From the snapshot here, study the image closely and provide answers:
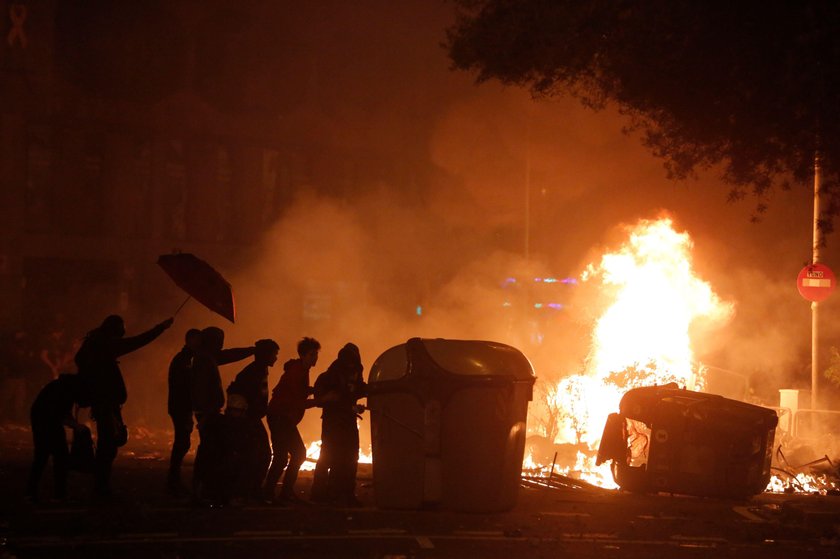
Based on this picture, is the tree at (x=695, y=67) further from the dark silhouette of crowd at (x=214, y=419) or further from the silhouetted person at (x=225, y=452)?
the silhouetted person at (x=225, y=452)

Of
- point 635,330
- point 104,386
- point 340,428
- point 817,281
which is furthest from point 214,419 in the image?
point 817,281

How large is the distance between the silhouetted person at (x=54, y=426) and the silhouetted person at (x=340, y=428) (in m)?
2.15

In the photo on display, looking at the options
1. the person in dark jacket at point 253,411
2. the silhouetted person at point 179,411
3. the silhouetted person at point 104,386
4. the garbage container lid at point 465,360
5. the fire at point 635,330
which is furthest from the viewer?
the fire at point 635,330

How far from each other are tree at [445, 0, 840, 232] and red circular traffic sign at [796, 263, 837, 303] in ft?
19.4

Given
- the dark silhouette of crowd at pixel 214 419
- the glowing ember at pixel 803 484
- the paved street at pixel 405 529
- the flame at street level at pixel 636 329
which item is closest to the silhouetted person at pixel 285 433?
the dark silhouette of crowd at pixel 214 419

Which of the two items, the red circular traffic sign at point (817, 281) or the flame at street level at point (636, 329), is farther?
A: the flame at street level at point (636, 329)

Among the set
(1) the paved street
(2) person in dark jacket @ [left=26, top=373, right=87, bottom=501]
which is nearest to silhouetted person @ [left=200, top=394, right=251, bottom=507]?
(1) the paved street

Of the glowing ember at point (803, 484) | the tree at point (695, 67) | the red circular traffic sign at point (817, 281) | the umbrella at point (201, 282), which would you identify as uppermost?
the tree at point (695, 67)

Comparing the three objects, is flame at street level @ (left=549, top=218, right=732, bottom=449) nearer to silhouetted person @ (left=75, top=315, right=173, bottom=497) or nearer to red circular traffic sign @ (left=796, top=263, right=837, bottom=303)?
red circular traffic sign @ (left=796, top=263, right=837, bottom=303)

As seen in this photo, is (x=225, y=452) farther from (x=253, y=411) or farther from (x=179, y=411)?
(x=179, y=411)

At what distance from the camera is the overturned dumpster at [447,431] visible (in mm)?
8211

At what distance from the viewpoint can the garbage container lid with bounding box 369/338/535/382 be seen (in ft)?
27.4

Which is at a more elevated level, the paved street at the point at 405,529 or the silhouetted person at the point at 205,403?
the silhouetted person at the point at 205,403

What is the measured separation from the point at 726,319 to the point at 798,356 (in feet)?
10.3
